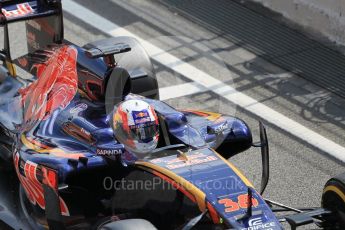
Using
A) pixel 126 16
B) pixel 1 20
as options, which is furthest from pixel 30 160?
pixel 126 16

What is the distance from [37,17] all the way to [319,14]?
158 inches

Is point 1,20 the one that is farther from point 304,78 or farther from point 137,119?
point 304,78

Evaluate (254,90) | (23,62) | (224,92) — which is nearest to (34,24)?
(23,62)

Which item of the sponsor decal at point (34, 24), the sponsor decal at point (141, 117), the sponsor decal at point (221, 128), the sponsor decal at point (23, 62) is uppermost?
the sponsor decal at point (141, 117)

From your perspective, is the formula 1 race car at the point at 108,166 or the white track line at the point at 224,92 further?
the white track line at the point at 224,92

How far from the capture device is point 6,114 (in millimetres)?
8086

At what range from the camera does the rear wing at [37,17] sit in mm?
8562

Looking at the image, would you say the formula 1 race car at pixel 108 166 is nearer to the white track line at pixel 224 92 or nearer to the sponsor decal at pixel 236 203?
the sponsor decal at pixel 236 203

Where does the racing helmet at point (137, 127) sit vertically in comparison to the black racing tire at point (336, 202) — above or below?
→ above

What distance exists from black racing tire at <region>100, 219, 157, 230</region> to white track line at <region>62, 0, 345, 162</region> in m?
2.07

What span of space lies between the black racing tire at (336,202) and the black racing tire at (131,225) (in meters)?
1.68

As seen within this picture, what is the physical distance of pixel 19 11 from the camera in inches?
340

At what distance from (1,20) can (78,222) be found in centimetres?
235

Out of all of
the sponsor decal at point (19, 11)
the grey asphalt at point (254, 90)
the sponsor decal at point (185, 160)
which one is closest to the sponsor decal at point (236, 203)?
the sponsor decal at point (185, 160)
